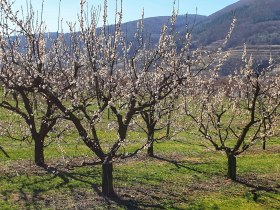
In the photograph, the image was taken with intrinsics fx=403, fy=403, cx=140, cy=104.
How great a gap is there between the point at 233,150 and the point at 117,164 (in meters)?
7.45

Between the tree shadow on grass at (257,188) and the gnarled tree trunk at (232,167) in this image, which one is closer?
the tree shadow on grass at (257,188)

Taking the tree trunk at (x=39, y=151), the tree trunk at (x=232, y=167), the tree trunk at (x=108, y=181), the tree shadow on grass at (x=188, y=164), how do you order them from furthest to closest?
1. the tree shadow on grass at (x=188, y=164)
2. the tree trunk at (x=39, y=151)
3. the tree trunk at (x=232, y=167)
4. the tree trunk at (x=108, y=181)

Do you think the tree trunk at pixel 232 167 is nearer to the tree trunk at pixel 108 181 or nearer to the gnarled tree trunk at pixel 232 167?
the gnarled tree trunk at pixel 232 167

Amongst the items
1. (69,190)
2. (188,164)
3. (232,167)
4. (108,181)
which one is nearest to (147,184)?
(108,181)

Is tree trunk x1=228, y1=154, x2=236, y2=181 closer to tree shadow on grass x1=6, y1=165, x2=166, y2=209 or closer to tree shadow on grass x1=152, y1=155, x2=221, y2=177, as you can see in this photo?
tree shadow on grass x1=152, y1=155, x2=221, y2=177

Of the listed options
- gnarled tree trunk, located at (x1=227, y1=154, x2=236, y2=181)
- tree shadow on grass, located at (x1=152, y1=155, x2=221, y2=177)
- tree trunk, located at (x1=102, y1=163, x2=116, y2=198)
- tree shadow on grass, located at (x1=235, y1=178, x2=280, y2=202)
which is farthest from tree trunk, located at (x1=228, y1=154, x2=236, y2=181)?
tree trunk, located at (x1=102, y1=163, x2=116, y2=198)

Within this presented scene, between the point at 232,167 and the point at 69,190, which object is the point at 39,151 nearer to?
the point at 69,190

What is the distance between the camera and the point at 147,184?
21.5 metres

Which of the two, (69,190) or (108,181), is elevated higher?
(108,181)

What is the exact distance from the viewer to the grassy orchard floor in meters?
18.2

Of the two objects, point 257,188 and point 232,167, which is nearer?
point 257,188

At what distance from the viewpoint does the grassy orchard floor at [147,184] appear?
18.2 metres

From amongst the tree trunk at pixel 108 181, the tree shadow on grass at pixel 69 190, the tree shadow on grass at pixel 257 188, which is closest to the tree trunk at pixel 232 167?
Answer: the tree shadow on grass at pixel 257 188

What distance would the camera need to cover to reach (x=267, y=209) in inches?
729
